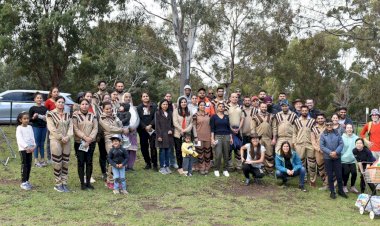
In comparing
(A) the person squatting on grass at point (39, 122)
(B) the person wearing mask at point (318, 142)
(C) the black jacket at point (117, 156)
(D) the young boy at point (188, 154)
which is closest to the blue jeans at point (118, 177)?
(C) the black jacket at point (117, 156)

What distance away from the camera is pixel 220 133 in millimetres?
10430

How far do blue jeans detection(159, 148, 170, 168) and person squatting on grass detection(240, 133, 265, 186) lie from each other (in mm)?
1754

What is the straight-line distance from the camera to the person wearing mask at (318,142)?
32.8 ft

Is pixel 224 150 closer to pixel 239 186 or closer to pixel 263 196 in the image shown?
pixel 239 186

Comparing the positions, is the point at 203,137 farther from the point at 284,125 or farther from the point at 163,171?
the point at 284,125

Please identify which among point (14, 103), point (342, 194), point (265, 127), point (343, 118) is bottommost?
point (342, 194)

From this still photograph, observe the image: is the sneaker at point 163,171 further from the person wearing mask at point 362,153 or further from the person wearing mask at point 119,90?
the person wearing mask at point 362,153

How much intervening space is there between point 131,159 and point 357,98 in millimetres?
39570

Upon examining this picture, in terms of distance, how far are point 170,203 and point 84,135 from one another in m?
2.12

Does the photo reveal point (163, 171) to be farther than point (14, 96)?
No

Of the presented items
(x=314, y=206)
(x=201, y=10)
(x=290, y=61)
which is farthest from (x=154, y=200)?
(x=290, y=61)

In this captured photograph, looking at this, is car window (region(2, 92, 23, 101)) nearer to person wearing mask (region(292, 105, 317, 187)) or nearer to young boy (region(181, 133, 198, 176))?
young boy (region(181, 133, 198, 176))

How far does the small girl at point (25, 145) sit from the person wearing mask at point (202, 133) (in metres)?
3.76

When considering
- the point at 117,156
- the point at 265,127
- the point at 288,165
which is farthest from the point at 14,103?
the point at 288,165
